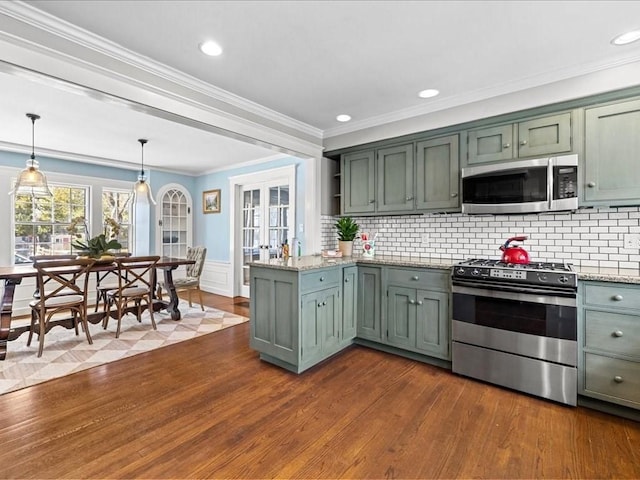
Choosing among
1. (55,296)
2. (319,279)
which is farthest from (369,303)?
(55,296)

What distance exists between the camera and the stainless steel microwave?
2.43 metres

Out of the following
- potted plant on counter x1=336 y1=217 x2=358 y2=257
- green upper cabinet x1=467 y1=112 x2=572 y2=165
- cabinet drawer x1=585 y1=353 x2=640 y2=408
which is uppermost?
green upper cabinet x1=467 y1=112 x2=572 y2=165

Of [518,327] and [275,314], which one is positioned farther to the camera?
[275,314]

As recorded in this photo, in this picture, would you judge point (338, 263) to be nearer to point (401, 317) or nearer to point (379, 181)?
point (401, 317)

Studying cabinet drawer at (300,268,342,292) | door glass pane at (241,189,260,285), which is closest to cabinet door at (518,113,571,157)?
cabinet drawer at (300,268,342,292)

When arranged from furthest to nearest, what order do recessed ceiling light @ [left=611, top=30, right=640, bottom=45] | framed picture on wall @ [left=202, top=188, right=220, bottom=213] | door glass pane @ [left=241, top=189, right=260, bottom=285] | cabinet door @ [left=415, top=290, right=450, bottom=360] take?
framed picture on wall @ [left=202, top=188, right=220, bottom=213] < door glass pane @ [left=241, top=189, right=260, bottom=285] < cabinet door @ [left=415, top=290, right=450, bottom=360] < recessed ceiling light @ [left=611, top=30, right=640, bottom=45]

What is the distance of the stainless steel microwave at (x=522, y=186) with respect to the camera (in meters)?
2.43

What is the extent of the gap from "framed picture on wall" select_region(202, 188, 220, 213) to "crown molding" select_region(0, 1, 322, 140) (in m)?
3.20

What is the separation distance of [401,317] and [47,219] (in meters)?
5.57

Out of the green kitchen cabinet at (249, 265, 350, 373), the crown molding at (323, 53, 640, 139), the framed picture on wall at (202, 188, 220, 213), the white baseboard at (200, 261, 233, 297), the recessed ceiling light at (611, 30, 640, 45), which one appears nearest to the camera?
the recessed ceiling light at (611, 30, 640, 45)

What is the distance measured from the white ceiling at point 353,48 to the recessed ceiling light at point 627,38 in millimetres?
55

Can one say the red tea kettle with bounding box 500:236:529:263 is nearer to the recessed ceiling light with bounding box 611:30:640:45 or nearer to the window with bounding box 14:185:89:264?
the recessed ceiling light with bounding box 611:30:640:45

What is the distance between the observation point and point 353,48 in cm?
217

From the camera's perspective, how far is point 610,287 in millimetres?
2076
